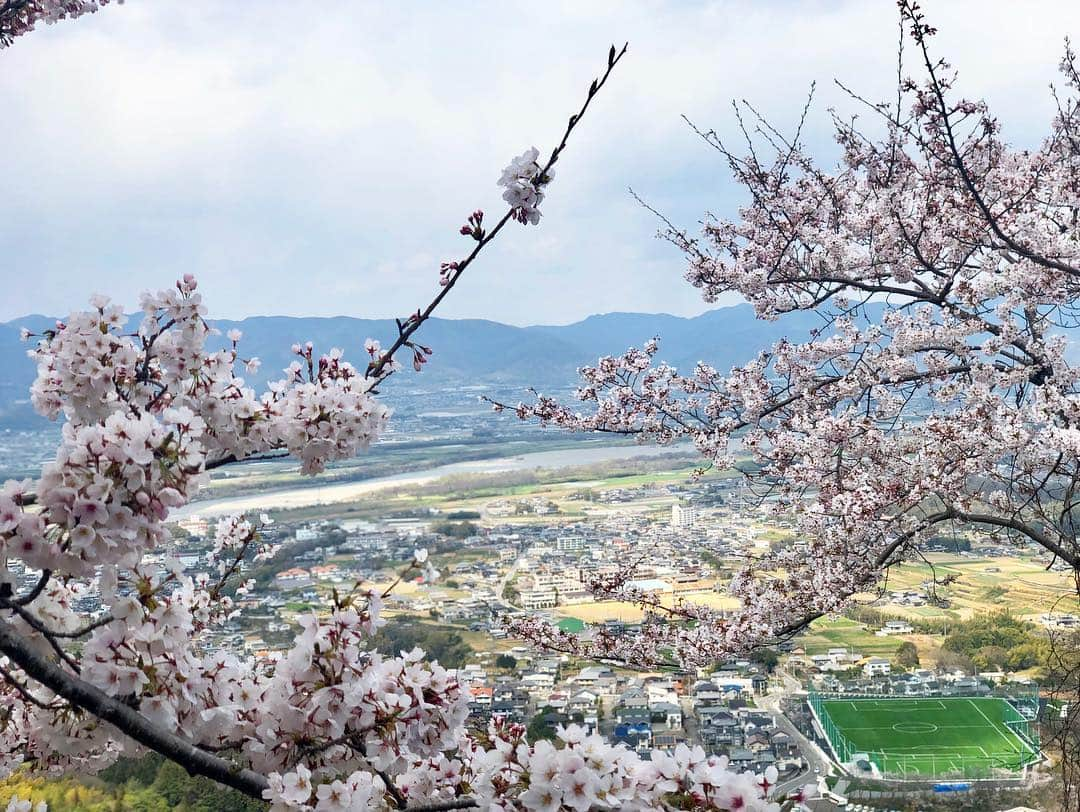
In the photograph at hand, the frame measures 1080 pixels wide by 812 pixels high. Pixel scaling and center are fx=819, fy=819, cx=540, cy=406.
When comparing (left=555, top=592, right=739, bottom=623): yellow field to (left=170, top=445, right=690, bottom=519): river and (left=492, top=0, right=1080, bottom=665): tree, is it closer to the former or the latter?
(left=492, top=0, right=1080, bottom=665): tree

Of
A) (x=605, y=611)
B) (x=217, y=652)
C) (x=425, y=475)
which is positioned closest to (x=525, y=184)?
(x=217, y=652)

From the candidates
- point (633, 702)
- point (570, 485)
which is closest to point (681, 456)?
point (570, 485)

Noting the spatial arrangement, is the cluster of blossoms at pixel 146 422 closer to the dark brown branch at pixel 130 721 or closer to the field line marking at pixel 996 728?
the dark brown branch at pixel 130 721

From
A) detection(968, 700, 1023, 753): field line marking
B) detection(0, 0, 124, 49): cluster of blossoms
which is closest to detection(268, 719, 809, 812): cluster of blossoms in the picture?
detection(0, 0, 124, 49): cluster of blossoms

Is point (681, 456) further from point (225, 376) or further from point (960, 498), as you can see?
point (225, 376)

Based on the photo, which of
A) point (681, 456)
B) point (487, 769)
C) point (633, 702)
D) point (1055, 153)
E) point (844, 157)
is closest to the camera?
point (487, 769)

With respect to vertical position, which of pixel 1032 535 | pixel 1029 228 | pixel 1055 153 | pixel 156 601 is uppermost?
pixel 1055 153

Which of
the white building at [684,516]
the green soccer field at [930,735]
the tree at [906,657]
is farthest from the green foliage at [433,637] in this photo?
the white building at [684,516]
